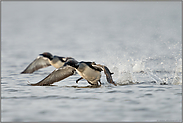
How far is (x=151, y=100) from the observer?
9.65m

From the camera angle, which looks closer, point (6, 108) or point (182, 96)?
point (6, 108)

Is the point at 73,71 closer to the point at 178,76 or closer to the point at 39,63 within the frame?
the point at 39,63

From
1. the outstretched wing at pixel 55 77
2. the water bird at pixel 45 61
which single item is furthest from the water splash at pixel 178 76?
the water bird at pixel 45 61

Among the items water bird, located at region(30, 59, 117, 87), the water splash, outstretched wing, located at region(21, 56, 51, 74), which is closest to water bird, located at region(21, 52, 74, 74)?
outstretched wing, located at region(21, 56, 51, 74)

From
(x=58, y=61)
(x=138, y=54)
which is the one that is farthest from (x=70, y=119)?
(x=138, y=54)

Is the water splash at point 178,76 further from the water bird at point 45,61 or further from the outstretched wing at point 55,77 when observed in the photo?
the water bird at point 45,61

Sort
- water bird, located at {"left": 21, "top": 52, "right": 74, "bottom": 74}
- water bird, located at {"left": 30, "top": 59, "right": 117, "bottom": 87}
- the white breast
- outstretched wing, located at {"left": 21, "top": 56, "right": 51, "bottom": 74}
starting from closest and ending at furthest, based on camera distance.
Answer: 1. water bird, located at {"left": 30, "top": 59, "right": 117, "bottom": 87}
2. the white breast
3. water bird, located at {"left": 21, "top": 52, "right": 74, "bottom": 74}
4. outstretched wing, located at {"left": 21, "top": 56, "right": 51, "bottom": 74}

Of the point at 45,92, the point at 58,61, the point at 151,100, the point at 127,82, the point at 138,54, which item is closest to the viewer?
the point at 151,100

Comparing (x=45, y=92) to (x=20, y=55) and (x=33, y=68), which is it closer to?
(x=33, y=68)

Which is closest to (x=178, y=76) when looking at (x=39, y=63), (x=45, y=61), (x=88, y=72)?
(x=88, y=72)

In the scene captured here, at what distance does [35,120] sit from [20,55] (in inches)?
619

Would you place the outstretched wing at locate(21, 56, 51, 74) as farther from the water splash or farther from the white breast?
the water splash

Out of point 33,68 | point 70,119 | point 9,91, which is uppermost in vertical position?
point 33,68

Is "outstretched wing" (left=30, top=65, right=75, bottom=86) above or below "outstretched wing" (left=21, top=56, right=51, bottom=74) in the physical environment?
below
